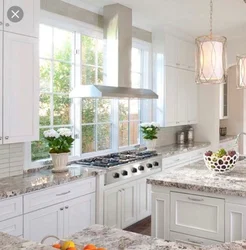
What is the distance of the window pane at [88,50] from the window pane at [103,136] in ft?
2.88

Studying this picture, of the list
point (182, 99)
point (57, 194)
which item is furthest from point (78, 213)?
point (182, 99)

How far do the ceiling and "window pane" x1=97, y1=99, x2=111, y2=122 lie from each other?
120 cm

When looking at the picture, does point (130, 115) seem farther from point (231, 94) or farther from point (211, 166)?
point (231, 94)

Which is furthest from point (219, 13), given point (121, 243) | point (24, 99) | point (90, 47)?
point (121, 243)

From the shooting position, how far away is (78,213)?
3.32 metres

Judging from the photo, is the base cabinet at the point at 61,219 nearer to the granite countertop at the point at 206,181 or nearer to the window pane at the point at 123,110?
the granite countertop at the point at 206,181

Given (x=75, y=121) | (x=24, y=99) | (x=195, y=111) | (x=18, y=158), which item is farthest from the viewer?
(x=195, y=111)

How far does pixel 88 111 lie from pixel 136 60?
1.43 m

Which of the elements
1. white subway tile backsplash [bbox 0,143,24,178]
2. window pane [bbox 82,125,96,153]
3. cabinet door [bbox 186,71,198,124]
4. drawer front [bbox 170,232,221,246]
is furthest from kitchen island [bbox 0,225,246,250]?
cabinet door [bbox 186,71,198,124]

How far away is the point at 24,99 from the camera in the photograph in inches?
119

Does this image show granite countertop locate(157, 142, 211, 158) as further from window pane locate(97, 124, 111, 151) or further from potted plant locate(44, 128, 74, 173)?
potted plant locate(44, 128, 74, 173)

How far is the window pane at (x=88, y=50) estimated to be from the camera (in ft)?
14.1

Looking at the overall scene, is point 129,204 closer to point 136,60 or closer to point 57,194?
point 57,194

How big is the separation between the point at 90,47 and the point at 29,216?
2.41 m
